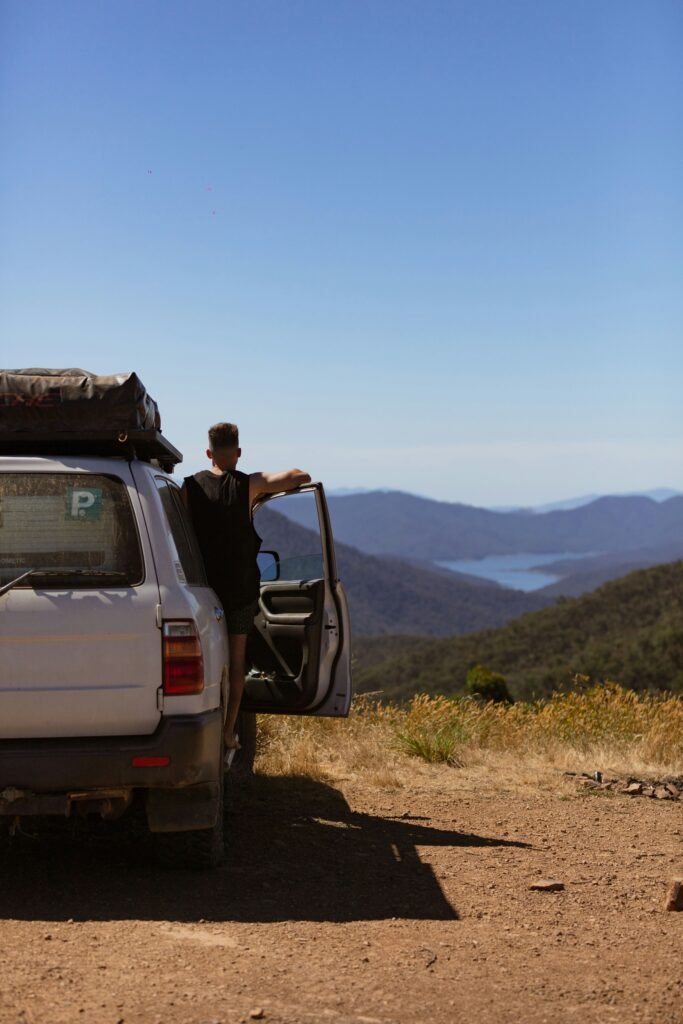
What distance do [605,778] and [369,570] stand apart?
18029cm

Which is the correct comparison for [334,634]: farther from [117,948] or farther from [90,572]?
[117,948]

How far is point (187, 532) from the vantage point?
5.64 meters

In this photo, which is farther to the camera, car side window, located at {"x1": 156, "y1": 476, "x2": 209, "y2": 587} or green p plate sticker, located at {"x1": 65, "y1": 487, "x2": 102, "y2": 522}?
car side window, located at {"x1": 156, "y1": 476, "x2": 209, "y2": 587}

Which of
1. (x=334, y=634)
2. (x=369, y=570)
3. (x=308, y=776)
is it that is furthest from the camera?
(x=369, y=570)

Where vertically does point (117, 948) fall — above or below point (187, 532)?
below

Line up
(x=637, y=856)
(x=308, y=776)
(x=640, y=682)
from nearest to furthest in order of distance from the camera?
1. (x=637, y=856)
2. (x=308, y=776)
3. (x=640, y=682)

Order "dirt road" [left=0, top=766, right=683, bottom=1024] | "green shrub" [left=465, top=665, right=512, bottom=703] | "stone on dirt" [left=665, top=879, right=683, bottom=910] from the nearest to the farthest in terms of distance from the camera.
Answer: "dirt road" [left=0, top=766, right=683, bottom=1024], "stone on dirt" [left=665, top=879, right=683, bottom=910], "green shrub" [left=465, top=665, right=512, bottom=703]

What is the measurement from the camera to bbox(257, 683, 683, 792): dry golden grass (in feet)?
27.4

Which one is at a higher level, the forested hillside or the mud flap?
the mud flap

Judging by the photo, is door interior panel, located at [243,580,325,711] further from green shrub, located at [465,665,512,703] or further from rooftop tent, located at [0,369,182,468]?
green shrub, located at [465,665,512,703]

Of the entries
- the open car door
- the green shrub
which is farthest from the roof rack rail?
the green shrub

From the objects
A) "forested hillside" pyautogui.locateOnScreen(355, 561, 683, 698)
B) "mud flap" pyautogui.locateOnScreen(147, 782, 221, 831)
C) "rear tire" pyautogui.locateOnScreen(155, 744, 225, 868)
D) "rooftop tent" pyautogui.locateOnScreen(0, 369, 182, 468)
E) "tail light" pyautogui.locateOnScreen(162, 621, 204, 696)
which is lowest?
"forested hillside" pyautogui.locateOnScreen(355, 561, 683, 698)

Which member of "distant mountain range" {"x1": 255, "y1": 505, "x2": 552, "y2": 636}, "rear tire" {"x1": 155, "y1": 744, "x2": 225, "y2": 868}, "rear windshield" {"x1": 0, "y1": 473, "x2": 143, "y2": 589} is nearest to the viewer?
"rear windshield" {"x1": 0, "y1": 473, "x2": 143, "y2": 589}

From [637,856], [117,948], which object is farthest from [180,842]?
[637,856]
